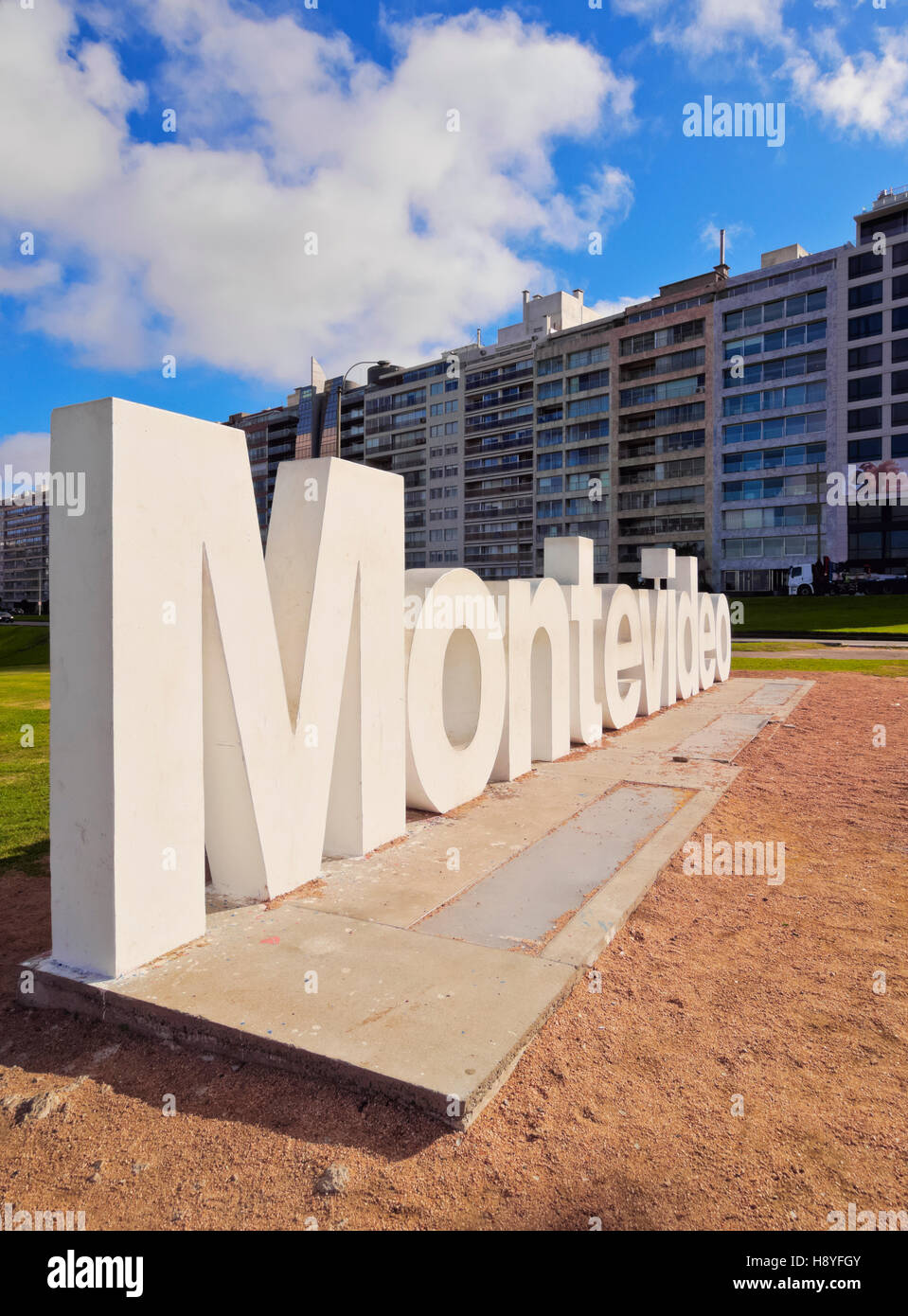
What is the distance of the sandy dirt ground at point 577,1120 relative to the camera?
7.75ft

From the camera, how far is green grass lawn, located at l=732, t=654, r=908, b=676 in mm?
19781

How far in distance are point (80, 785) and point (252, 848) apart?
124 centimetres

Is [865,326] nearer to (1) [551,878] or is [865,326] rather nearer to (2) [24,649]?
(2) [24,649]

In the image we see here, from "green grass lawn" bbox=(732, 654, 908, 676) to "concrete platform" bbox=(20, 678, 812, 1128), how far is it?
15.6 m

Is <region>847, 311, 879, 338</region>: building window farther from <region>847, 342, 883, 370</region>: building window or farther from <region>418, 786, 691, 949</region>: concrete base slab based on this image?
<region>418, 786, 691, 949</region>: concrete base slab

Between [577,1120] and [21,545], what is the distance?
576 feet

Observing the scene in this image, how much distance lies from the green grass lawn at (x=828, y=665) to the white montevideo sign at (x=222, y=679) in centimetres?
1606

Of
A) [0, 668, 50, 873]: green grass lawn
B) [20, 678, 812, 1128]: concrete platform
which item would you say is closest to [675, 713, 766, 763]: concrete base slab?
[20, 678, 812, 1128]: concrete platform

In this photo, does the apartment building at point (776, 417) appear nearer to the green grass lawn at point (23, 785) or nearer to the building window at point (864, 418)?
the building window at point (864, 418)

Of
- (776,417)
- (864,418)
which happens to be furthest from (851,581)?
(776,417)

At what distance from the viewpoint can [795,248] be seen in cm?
5975

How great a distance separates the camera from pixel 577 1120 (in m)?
2.76

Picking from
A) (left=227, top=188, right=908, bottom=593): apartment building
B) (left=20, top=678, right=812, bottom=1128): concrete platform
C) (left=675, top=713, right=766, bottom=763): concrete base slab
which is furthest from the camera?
(left=227, top=188, right=908, bottom=593): apartment building
